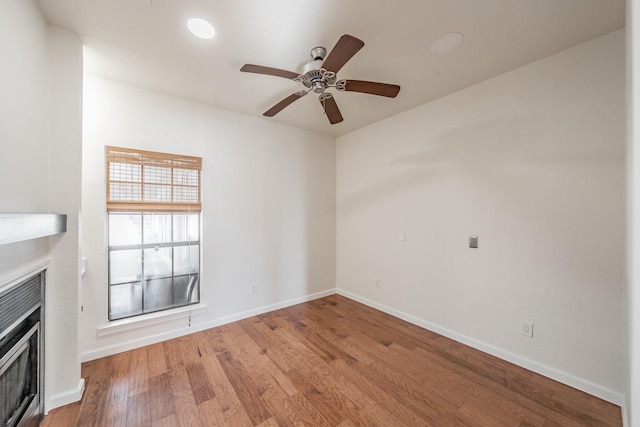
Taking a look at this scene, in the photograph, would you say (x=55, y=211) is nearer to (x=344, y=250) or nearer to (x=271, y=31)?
(x=271, y=31)

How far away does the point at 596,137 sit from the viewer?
178 centimetres

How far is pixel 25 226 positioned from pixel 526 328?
11.1 feet

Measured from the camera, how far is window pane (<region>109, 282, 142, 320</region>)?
235 centimetres

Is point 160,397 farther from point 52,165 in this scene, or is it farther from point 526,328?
point 526,328

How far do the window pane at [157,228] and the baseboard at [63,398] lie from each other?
4.09 feet

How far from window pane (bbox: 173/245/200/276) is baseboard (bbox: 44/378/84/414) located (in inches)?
45.1

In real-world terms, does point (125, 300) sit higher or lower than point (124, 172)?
lower

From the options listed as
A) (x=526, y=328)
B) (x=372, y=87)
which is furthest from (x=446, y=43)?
(x=526, y=328)

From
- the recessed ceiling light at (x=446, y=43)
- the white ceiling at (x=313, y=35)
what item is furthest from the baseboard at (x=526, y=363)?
the recessed ceiling light at (x=446, y=43)

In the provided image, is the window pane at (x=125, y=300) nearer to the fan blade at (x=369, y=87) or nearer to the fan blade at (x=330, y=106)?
the fan blade at (x=330, y=106)

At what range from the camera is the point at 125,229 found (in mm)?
2396

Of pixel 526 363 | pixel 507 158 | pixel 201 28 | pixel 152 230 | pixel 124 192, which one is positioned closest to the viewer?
pixel 201 28

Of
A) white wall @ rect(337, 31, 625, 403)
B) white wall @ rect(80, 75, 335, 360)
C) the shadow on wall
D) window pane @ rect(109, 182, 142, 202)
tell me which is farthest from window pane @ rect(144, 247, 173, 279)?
the shadow on wall

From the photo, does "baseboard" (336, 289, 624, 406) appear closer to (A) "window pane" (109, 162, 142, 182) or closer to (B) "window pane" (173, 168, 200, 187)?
(B) "window pane" (173, 168, 200, 187)
